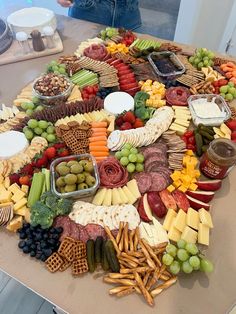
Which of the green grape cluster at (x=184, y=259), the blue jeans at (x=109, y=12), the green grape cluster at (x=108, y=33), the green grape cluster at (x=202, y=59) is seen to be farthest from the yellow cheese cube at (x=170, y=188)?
the blue jeans at (x=109, y=12)

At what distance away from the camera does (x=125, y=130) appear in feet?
4.24

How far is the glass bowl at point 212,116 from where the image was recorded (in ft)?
4.41

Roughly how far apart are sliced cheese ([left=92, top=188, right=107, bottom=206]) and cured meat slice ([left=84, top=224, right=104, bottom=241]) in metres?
0.10

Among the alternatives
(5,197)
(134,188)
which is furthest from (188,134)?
(5,197)

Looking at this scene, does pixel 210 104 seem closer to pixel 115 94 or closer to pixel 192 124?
pixel 192 124

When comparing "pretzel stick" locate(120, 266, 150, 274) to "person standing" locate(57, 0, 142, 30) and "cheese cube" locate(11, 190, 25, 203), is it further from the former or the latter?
"person standing" locate(57, 0, 142, 30)

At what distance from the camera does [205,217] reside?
1.02m

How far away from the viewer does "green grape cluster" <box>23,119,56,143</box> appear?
1.28 metres

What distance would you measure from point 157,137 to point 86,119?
336mm

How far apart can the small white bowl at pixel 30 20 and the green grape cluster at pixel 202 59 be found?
2.94 ft

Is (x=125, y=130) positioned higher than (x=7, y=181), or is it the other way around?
(x=125, y=130)

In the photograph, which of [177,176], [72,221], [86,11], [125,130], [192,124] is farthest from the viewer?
[86,11]

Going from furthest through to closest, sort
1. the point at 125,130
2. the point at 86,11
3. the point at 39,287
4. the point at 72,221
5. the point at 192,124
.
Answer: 1. the point at 86,11
2. the point at 192,124
3. the point at 125,130
4. the point at 72,221
5. the point at 39,287

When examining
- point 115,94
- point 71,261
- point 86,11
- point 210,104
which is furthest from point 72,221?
point 86,11
